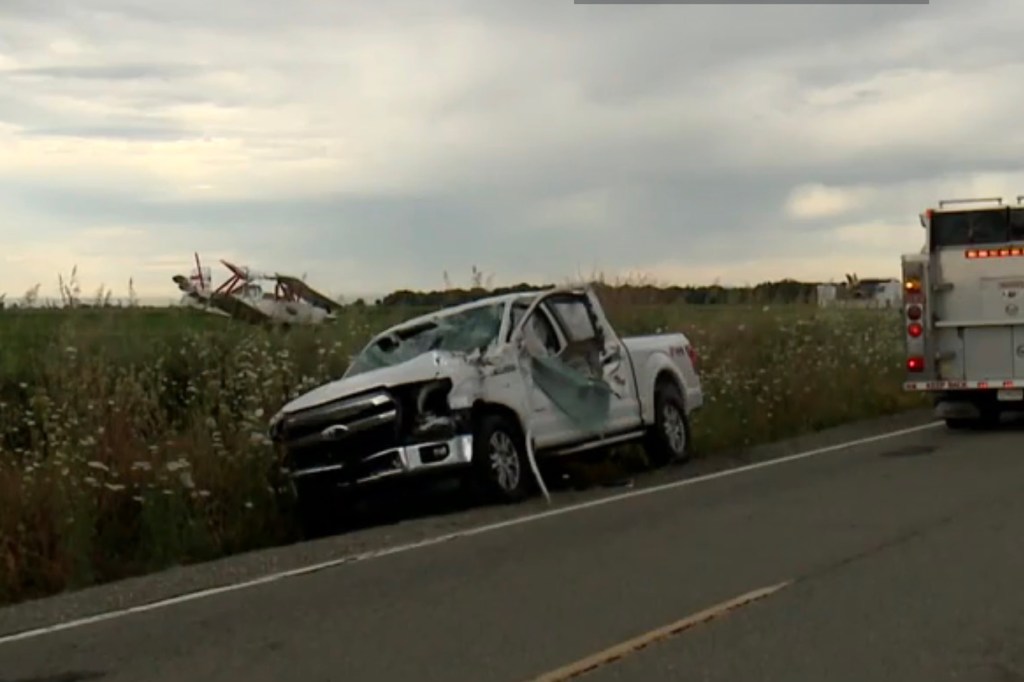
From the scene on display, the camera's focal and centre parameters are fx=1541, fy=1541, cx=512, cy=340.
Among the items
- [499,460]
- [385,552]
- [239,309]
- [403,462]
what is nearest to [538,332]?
[499,460]

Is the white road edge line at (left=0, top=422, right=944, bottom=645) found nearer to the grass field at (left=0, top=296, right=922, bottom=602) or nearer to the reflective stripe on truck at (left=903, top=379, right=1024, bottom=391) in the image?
the grass field at (left=0, top=296, right=922, bottom=602)

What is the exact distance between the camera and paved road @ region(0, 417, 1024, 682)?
25.0ft

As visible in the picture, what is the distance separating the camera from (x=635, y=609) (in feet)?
29.2

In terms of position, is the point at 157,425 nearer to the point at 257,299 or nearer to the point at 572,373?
the point at 572,373

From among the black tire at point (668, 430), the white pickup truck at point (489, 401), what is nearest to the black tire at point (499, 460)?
the white pickup truck at point (489, 401)

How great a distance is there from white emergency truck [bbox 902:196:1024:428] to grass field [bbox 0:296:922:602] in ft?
8.09

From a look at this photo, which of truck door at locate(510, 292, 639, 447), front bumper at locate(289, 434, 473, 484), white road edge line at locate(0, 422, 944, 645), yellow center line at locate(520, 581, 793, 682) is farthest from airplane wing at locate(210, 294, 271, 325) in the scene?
yellow center line at locate(520, 581, 793, 682)

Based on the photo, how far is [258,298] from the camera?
24047mm

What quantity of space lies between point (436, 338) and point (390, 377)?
1.49 metres

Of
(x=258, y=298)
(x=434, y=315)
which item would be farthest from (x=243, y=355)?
(x=258, y=298)

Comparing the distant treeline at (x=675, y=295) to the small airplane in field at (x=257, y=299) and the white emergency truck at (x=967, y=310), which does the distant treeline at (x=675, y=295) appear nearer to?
the small airplane in field at (x=257, y=299)

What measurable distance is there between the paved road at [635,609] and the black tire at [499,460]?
3.60 ft

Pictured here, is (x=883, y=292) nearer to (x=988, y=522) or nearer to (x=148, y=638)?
(x=988, y=522)

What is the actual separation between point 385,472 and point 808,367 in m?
13.3
